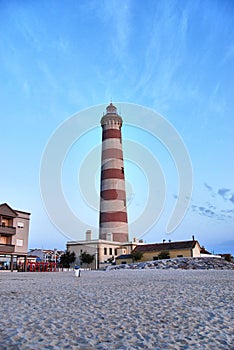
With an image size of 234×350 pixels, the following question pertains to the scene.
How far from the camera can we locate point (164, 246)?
1892 inches

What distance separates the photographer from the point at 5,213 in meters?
31.8

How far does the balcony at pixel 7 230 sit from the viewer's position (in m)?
30.8

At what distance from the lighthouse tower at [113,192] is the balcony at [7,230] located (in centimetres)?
1547

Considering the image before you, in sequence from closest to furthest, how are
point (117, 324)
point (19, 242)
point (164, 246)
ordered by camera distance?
point (117, 324)
point (19, 242)
point (164, 246)

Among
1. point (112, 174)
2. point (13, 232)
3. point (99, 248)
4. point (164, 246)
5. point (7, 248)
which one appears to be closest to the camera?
point (7, 248)

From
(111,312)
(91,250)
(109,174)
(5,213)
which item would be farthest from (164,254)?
(111,312)

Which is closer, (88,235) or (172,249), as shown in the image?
(172,249)

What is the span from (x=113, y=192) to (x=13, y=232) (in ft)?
53.6

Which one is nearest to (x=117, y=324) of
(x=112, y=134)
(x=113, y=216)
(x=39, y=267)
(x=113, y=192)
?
(x=39, y=267)

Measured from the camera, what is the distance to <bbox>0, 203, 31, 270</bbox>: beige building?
31.1m

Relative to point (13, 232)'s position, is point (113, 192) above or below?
above

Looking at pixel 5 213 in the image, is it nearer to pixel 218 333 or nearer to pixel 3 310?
pixel 3 310

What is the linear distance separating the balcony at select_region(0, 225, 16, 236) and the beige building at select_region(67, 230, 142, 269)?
53.6 ft

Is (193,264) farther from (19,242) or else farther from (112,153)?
(112,153)
